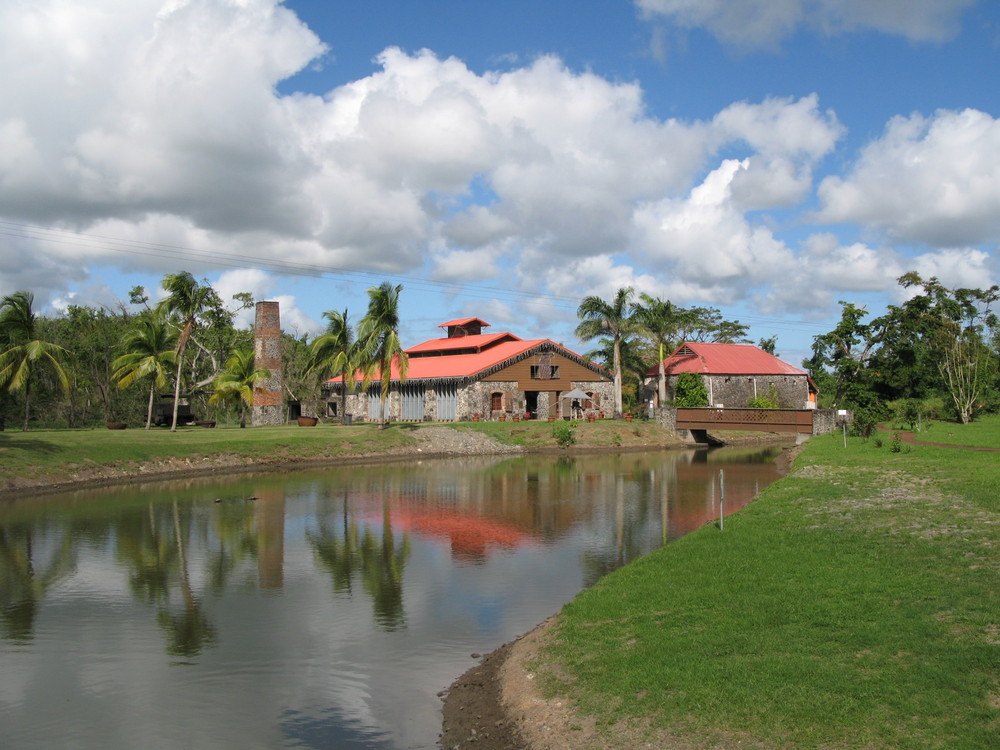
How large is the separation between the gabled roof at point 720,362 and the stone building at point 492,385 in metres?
6.71

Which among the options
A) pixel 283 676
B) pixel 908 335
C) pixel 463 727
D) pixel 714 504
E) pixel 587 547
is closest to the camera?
pixel 463 727

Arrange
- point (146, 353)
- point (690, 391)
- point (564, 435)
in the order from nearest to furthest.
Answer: point (146, 353)
point (564, 435)
point (690, 391)

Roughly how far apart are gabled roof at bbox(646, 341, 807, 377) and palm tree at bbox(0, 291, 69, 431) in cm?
4787

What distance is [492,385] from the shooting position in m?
63.3

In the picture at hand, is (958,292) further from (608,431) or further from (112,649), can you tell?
(112,649)

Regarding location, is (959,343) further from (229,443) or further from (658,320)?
(229,443)

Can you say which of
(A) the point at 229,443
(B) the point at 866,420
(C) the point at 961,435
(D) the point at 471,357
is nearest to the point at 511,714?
(A) the point at 229,443

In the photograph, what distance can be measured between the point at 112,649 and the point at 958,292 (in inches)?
3099

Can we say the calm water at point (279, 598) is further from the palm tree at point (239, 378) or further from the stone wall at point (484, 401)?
the stone wall at point (484, 401)

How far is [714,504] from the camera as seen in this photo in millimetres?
28953

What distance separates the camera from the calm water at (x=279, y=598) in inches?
436

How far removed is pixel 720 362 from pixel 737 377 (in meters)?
1.98

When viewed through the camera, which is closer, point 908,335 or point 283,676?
point 283,676

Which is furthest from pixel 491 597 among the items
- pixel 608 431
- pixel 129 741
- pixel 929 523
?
pixel 608 431
